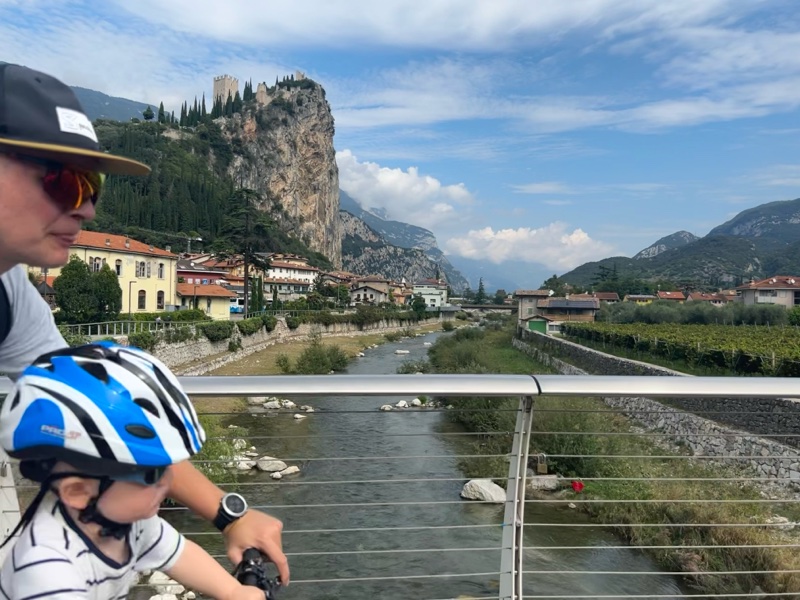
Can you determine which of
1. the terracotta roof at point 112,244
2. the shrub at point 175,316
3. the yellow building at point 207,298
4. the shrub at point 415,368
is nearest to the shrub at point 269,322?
the yellow building at point 207,298

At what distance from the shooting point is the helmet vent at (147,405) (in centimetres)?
92

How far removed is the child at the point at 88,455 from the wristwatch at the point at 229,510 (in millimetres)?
242

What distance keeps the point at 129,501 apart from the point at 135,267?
31946 millimetres

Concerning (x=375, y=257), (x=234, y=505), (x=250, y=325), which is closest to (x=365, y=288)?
(x=250, y=325)

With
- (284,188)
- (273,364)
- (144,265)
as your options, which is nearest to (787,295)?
(273,364)

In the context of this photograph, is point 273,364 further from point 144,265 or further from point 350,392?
point 350,392

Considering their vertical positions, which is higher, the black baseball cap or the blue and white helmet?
the black baseball cap

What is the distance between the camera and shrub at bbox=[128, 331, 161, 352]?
19031 millimetres

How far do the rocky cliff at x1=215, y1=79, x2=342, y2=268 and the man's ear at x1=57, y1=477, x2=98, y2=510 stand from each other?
98265 mm

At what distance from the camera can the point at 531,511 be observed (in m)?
9.94

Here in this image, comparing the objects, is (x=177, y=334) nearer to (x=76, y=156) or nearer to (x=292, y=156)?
(x=76, y=156)

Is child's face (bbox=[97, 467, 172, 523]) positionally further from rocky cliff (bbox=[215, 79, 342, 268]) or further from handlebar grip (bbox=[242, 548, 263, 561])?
rocky cliff (bbox=[215, 79, 342, 268])

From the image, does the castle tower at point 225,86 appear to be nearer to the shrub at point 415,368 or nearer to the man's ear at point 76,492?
the shrub at point 415,368

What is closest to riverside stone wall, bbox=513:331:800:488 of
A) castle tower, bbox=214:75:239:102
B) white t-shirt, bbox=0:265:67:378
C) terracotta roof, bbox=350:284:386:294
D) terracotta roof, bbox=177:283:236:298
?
white t-shirt, bbox=0:265:67:378
